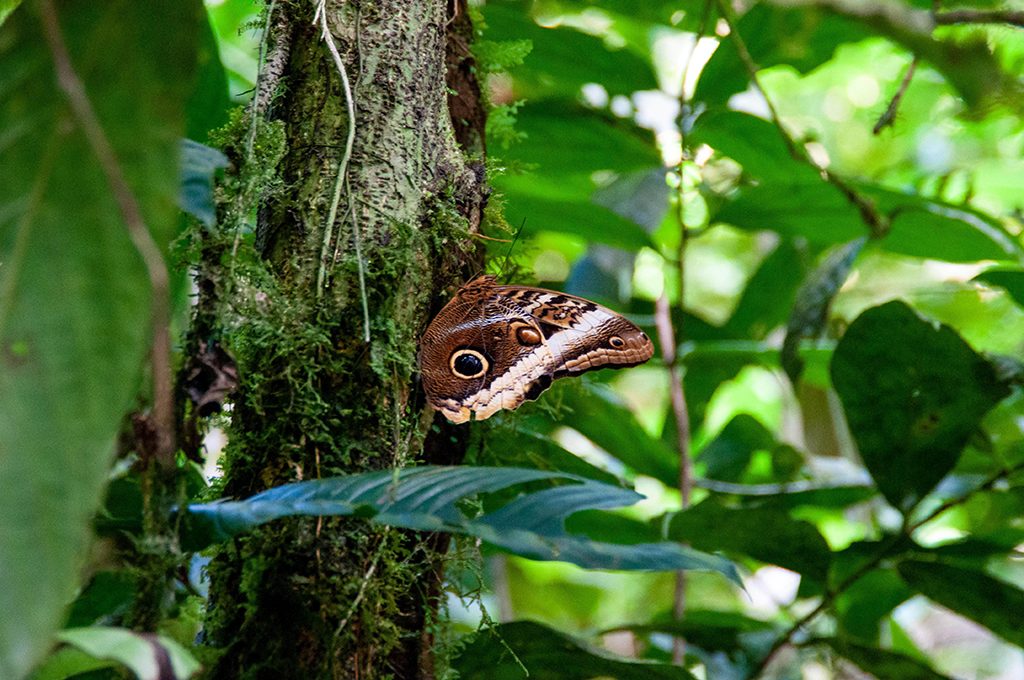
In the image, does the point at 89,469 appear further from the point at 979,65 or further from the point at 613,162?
the point at 613,162

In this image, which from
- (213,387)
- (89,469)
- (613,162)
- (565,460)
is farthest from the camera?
(613,162)

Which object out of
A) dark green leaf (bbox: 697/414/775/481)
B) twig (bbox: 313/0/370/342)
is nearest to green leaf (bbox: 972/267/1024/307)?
dark green leaf (bbox: 697/414/775/481)

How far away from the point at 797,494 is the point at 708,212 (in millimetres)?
753

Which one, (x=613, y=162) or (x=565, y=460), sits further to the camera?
(x=613, y=162)

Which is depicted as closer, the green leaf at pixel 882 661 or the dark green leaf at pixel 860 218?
the green leaf at pixel 882 661

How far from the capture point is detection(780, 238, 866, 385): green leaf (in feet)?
4.62

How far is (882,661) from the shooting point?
1318mm

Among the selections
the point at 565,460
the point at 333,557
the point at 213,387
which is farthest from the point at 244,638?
the point at 565,460

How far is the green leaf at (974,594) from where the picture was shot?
49.0 inches

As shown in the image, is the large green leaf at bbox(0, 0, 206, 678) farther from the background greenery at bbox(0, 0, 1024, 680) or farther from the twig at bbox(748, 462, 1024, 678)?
the twig at bbox(748, 462, 1024, 678)

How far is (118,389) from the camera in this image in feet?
1.66

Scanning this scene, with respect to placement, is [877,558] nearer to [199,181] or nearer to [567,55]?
[567,55]

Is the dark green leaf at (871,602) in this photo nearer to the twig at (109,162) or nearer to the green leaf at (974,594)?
the green leaf at (974,594)

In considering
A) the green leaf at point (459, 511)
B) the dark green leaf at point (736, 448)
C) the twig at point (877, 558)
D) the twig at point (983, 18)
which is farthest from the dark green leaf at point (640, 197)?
the green leaf at point (459, 511)
